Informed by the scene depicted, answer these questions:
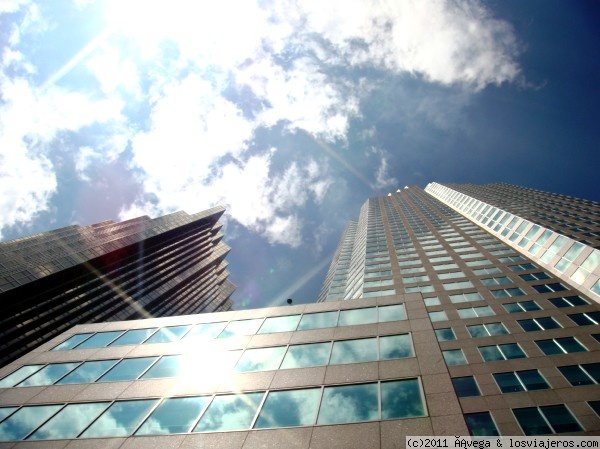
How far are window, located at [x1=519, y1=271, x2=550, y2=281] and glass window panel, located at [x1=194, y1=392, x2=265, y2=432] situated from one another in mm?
41740

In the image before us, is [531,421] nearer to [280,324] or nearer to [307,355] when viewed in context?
[307,355]

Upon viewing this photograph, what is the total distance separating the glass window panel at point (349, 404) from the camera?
547 inches

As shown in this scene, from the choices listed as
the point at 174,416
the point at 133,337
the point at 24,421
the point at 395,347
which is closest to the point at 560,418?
the point at 395,347

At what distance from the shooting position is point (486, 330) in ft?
120

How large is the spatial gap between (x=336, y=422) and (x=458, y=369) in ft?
75.7

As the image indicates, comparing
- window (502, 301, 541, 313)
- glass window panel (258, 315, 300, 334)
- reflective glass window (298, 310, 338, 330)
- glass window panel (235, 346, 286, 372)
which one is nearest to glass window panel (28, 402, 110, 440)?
glass window panel (235, 346, 286, 372)

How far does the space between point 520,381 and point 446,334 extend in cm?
853

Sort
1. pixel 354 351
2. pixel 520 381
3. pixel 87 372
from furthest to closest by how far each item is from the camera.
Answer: pixel 520 381, pixel 87 372, pixel 354 351

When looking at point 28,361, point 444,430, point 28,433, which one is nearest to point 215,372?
point 28,433

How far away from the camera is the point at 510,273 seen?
153 ft

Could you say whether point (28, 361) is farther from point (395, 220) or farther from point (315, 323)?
point (395, 220)

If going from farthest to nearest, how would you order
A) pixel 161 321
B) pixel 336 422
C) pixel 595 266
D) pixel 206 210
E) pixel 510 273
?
pixel 206 210 < pixel 510 273 < pixel 595 266 < pixel 161 321 < pixel 336 422

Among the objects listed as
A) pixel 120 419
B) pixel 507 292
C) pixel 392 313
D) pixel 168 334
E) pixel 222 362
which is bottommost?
pixel 507 292

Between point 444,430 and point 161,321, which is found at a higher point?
point 161,321
